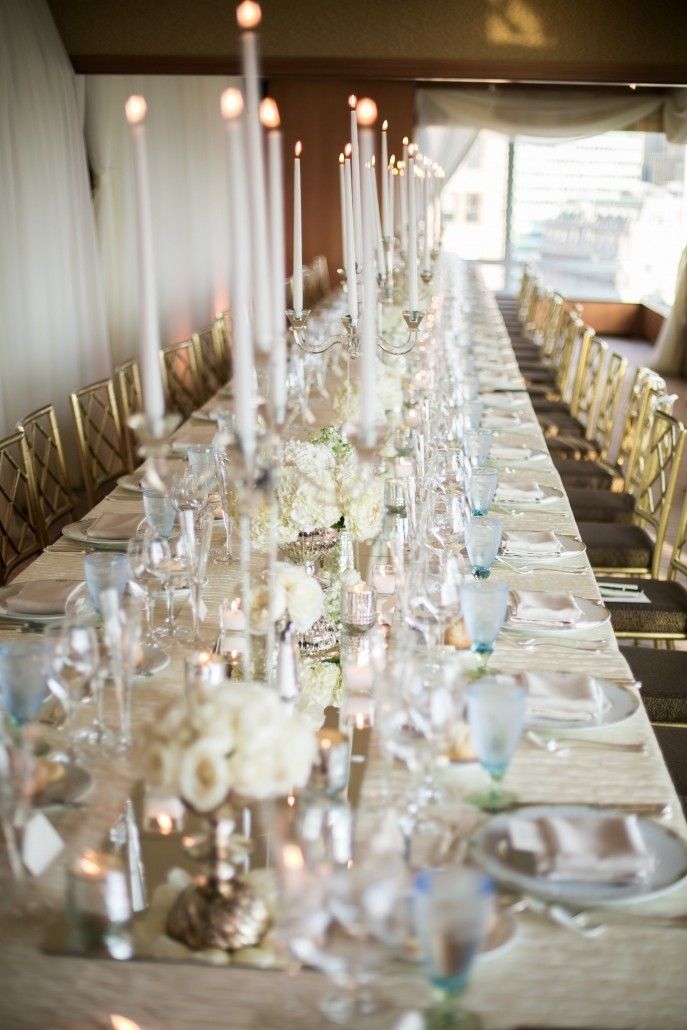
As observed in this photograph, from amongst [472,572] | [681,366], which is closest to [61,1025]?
[472,572]

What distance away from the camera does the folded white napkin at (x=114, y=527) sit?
2.82 m

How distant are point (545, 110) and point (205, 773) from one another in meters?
12.0

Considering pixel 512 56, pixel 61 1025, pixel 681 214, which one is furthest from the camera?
pixel 681 214

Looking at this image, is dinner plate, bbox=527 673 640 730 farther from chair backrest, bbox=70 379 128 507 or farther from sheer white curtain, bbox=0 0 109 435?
sheer white curtain, bbox=0 0 109 435

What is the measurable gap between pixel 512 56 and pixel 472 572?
5.19 m

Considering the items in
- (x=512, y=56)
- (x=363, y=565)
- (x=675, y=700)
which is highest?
(x=512, y=56)

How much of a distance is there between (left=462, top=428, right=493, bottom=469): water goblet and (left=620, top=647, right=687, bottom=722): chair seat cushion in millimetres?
697

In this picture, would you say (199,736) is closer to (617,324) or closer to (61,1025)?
(61,1025)

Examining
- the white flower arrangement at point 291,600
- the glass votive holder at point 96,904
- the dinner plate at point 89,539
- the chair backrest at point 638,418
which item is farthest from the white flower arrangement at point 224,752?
the chair backrest at point 638,418

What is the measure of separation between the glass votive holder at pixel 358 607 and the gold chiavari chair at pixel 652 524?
175cm

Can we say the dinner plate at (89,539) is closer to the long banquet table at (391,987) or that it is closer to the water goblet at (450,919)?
the long banquet table at (391,987)

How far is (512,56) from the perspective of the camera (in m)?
6.82

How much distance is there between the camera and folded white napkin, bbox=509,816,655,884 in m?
1.40

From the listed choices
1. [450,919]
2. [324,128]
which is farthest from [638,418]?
[324,128]
